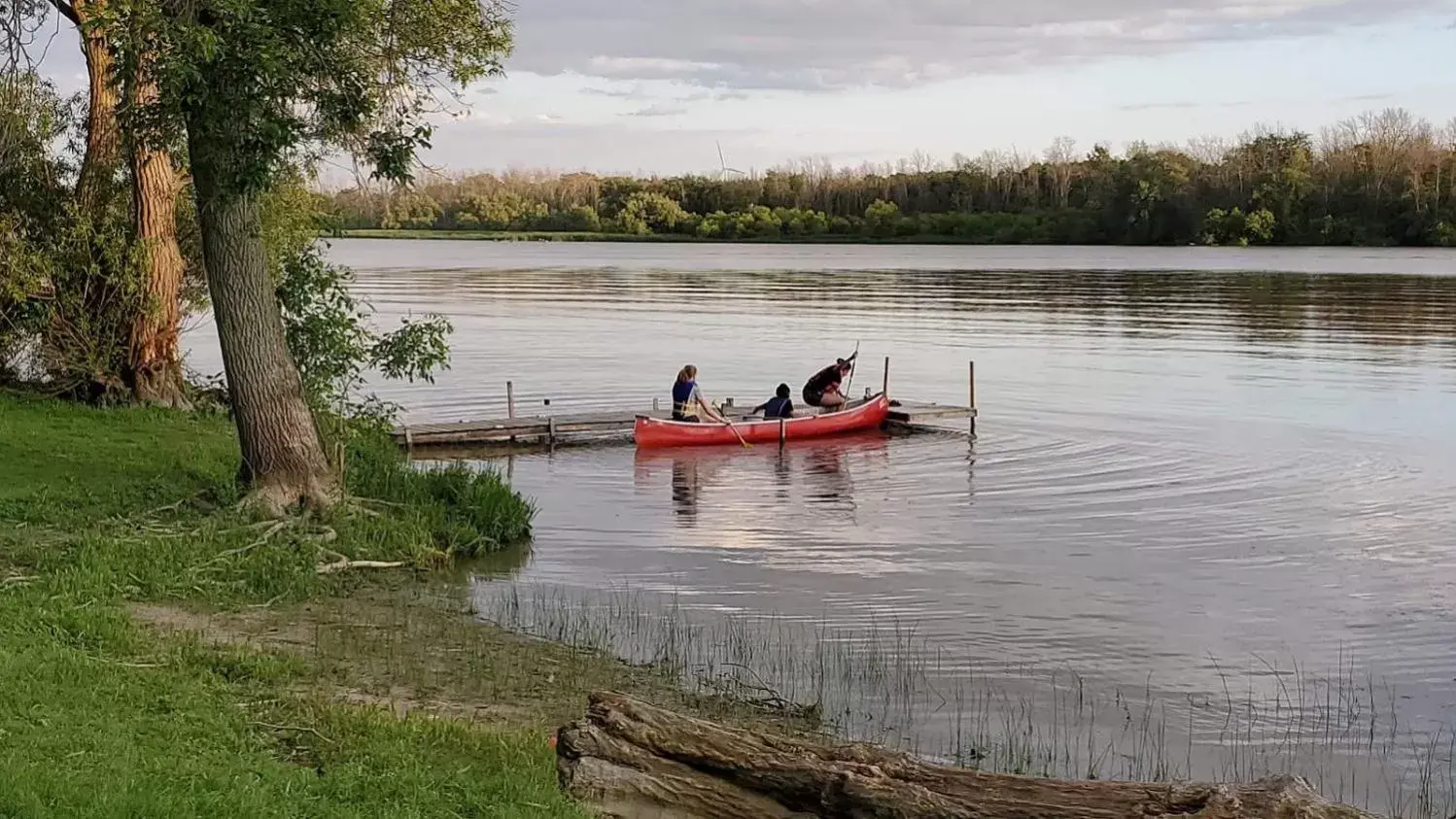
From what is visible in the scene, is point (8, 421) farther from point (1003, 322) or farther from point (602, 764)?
point (1003, 322)

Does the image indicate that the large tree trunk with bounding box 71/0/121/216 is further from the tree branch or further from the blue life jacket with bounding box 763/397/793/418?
the blue life jacket with bounding box 763/397/793/418

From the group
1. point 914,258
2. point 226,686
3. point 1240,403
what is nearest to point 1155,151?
point 914,258

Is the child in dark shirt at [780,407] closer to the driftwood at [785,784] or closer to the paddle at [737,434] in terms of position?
the paddle at [737,434]

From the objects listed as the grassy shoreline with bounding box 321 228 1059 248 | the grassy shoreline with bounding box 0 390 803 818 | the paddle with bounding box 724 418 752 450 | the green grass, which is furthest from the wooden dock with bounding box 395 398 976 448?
the grassy shoreline with bounding box 321 228 1059 248

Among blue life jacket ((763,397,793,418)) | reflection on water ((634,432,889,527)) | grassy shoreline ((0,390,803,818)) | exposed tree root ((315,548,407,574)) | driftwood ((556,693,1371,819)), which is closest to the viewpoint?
driftwood ((556,693,1371,819))

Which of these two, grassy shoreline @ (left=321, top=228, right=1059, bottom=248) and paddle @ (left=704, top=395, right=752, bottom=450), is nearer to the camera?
paddle @ (left=704, top=395, right=752, bottom=450)

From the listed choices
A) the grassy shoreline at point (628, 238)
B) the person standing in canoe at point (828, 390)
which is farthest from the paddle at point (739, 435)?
the grassy shoreline at point (628, 238)

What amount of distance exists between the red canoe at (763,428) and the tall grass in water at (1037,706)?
1286 centimetres

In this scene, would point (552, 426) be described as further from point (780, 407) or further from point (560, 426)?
point (780, 407)

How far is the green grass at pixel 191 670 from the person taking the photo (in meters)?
6.74

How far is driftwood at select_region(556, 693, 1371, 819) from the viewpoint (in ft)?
21.6

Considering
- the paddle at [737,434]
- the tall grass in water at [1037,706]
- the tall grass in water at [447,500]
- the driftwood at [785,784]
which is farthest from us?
the paddle at [737,434]

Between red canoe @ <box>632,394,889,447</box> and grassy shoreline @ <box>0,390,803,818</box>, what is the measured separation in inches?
397

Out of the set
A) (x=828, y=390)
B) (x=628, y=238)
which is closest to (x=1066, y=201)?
(x=628, y=238)
